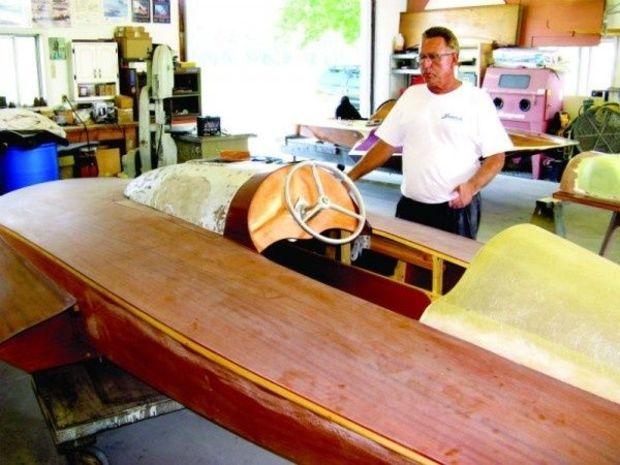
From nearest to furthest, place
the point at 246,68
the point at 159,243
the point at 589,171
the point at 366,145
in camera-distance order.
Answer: the point at 159,243, the point at 589,171, the point at 366,145, the point at 246,68

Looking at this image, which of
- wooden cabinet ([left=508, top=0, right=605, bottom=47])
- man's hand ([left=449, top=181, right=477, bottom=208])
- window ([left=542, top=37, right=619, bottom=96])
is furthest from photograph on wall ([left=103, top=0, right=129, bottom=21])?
man's hand ([left=449, top=181, right=477, bottom=208])

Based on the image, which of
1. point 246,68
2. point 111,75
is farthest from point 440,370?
point 246,68

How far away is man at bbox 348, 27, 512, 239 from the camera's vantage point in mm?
2994

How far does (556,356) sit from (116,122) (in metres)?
6.49

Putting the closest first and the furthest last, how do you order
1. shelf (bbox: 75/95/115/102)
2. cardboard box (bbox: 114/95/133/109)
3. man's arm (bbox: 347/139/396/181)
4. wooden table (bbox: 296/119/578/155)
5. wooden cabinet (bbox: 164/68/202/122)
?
1. man's arm (bbox: 347/139/396/181)
2. wooden table (bbox: 296/119/578/155)
3. cardboard box (bbox: 114/95/133/109)
4. shelf (bbox: 75/95/115/102)
5. wooden cabinet (bbox: 164/68/202/122)

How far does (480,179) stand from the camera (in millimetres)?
2971

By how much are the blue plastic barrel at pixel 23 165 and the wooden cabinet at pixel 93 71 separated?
188cm

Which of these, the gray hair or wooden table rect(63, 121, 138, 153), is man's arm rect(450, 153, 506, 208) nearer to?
the gray hair

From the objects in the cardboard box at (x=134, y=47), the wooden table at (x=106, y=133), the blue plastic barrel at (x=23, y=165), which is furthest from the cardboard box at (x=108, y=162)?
the cardboard box at (x=134, y=47)

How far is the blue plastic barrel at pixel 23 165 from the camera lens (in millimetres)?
5914

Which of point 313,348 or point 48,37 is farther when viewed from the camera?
point 48,37

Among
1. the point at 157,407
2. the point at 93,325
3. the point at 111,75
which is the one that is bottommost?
the point at 157,407

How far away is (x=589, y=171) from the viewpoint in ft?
12.2

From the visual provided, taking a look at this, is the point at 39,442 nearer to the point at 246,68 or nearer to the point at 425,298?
the point at 425,298
